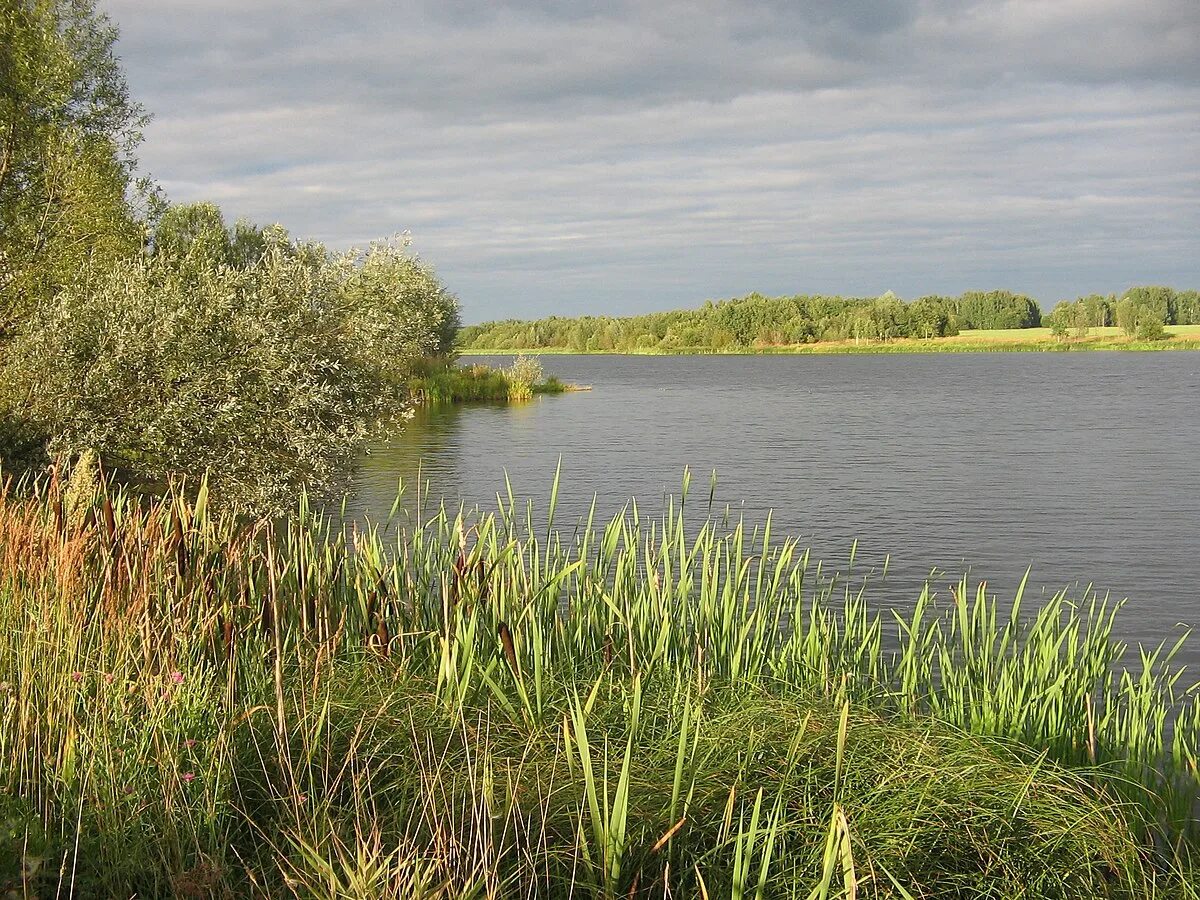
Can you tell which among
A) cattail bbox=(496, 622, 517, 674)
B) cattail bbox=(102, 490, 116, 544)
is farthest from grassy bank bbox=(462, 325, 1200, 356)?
cattail bbox=(496, 622, 517, 674)

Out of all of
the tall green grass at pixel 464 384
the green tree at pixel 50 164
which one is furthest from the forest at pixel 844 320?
the green tree at pixel 50 164

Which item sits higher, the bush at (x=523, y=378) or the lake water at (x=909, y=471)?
the bush at (x=523, y=378)

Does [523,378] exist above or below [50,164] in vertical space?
below

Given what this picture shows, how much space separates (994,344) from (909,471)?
395 ft

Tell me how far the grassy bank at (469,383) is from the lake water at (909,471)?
1.85 metres

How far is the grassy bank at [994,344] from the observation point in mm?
134375

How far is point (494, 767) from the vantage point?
178 inches

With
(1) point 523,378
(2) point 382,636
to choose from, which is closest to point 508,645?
(2) point 382,636

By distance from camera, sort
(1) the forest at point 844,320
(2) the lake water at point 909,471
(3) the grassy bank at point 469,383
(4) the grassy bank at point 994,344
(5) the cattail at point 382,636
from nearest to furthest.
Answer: (5) the cattail at point 382,636 → (2) the lake water at point 909,471 → (3) the grassy bank at point 469,383 → (4) the grassy bank at point 994,344 → (1) the forest at point 844,320

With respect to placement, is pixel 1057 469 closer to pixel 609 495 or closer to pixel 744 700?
pixel 609 495

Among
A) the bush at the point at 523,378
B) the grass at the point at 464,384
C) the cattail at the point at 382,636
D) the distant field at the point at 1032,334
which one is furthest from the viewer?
the distant field at the point at 1032,334

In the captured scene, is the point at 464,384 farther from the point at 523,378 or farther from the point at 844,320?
the point at 844,320

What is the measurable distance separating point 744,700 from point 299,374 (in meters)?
12.6

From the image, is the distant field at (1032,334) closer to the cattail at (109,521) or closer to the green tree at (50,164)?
the green tree at (50,164)
